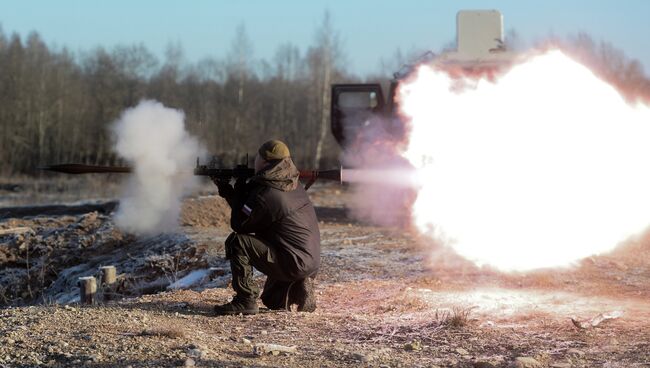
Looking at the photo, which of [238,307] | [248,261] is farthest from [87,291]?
[248,261]

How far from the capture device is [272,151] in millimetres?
8203

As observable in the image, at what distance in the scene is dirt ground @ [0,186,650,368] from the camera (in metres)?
6.35

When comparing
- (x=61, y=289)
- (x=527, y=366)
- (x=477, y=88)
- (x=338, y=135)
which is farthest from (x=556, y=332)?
(x=338, y=135)

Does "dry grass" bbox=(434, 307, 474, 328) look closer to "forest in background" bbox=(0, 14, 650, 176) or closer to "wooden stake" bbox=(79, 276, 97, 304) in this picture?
"wooden stake" bbox=(79, 276, 97, 304)

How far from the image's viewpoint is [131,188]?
10602mm

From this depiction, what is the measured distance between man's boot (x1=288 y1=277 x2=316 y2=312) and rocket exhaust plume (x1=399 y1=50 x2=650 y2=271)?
3.58 metres

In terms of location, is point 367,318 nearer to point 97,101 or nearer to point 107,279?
point 107,279

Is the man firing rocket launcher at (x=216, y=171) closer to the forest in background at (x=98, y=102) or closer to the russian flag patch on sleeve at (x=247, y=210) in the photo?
the russian flag patch on sleeve at (x=247, y=210)

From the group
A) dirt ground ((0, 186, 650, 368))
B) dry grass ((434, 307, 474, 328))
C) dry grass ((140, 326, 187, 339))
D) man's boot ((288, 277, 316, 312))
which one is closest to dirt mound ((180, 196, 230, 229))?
dirt ground ((0, 186, 650, 368))

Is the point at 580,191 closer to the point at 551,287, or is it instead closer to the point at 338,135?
the point at 551,287

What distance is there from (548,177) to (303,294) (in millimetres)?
4456

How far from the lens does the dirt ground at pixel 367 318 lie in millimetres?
6352

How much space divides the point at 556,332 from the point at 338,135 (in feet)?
40.1

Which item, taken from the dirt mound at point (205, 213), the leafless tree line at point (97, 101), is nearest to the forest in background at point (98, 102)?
the leafless tree line at point (97, 101)
